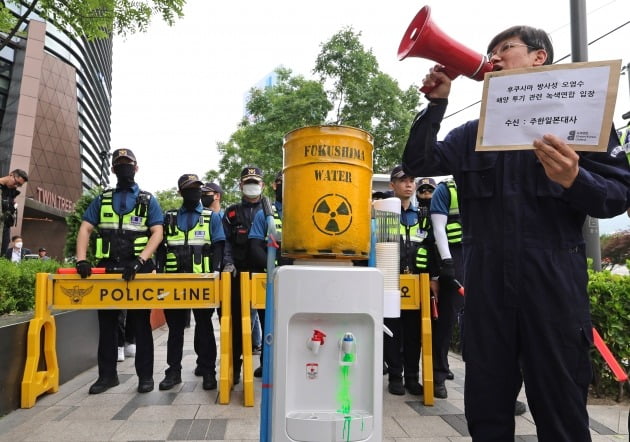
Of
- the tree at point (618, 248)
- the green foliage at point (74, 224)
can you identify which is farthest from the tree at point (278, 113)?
the tree at point (618, 248)

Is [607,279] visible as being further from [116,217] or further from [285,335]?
[116,217]

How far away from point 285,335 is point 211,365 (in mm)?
3065

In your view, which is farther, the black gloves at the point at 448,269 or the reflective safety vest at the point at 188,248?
the reflective safety vest at the point at 188,248

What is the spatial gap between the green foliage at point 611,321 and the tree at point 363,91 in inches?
502

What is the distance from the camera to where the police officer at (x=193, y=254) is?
15.3 ft

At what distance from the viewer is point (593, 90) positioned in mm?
1563

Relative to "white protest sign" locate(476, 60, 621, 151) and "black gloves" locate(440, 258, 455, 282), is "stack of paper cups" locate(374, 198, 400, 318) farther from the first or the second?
"black gloves" locate(440, 258, 455, 282)

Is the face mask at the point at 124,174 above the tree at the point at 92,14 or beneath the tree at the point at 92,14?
beneath

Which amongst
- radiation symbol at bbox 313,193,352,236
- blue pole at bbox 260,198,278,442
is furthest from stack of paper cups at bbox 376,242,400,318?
blue pole at bbox 260,198,278,442

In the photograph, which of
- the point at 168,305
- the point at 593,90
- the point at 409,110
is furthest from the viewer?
the point at 409,110

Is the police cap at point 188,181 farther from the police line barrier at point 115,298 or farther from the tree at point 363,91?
the tree at point 363,91

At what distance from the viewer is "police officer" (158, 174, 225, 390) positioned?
4.66 m

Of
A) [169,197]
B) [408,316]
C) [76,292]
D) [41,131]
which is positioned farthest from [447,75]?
[169,197]

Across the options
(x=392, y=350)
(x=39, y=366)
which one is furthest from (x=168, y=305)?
(x=392, y=350)
